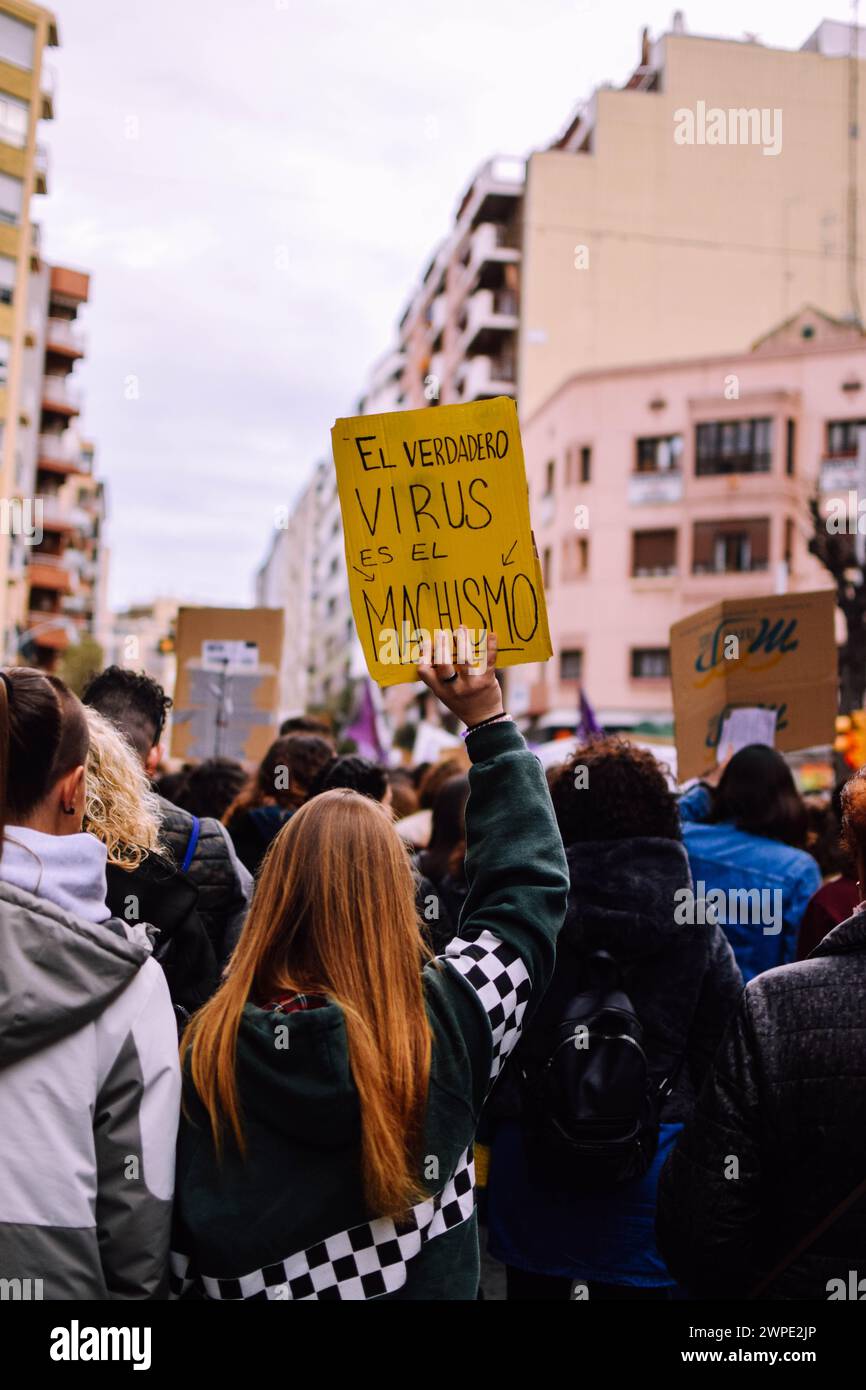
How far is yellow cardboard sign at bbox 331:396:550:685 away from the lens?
10.0ft

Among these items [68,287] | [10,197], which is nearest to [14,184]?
[10,197]

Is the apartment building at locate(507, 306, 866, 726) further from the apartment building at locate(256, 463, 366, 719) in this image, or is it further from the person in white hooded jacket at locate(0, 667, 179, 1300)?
the person in white hooded jacket at locate(0, 667, 179, 1300)

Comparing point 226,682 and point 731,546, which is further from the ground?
point 731,546

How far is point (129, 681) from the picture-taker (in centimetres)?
441

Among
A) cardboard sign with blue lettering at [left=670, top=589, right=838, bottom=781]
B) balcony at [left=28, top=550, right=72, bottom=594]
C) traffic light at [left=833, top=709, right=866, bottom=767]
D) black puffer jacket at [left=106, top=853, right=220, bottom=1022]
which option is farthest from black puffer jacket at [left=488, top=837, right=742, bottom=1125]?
balcony at [left=28, top=550, right=72, bottom=594]

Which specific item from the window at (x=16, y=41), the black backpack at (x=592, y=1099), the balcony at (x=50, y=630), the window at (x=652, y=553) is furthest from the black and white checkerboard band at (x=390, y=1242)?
the balcony at (x=50, y=630)

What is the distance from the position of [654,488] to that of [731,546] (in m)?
2.76

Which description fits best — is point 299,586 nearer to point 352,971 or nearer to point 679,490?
point 679,490

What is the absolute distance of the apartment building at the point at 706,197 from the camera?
44375 millimetres

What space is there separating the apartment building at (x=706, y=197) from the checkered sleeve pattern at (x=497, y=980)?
43433 millimetres

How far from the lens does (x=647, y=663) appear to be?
4038 centimetres

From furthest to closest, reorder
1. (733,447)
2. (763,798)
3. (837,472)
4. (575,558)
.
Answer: (575,558) < (733,447) < (837,472) < (763,798)

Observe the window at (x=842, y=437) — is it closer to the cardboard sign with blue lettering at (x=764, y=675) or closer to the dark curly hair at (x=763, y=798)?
the cardboard sign with blue lettering at (x=764, y=675)
